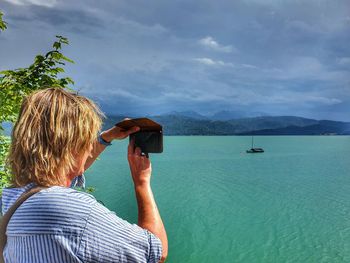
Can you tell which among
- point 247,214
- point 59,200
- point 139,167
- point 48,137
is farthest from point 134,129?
point 247,214

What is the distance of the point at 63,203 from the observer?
1239mm

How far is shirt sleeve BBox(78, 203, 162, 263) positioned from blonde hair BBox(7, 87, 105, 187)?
0.23m

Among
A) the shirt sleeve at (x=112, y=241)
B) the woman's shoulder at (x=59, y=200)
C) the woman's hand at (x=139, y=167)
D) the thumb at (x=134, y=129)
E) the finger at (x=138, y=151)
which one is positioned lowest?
the shirt sleeve at (x=112, y=241)

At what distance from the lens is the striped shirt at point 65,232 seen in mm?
1223

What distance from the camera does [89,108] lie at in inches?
57.9

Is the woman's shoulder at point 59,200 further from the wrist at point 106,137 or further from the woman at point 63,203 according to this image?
the wrist at point 106,137

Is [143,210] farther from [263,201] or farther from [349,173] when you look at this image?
[349,173]

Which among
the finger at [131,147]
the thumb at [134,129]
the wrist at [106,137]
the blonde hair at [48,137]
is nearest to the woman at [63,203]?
the blonde hair at [48,137]

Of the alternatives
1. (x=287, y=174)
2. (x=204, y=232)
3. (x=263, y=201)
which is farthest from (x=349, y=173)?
(x=204, y=232)

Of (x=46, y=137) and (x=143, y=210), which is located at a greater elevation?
(x=46, y=137)

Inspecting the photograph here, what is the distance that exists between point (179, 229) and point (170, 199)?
1015cm

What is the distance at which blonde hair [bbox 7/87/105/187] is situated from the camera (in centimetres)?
135

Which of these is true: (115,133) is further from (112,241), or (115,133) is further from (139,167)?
(112,241)

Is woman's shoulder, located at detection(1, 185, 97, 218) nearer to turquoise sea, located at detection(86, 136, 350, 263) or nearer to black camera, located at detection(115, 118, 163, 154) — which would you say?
black camera, located at detection(115, 118, 163, 154)
